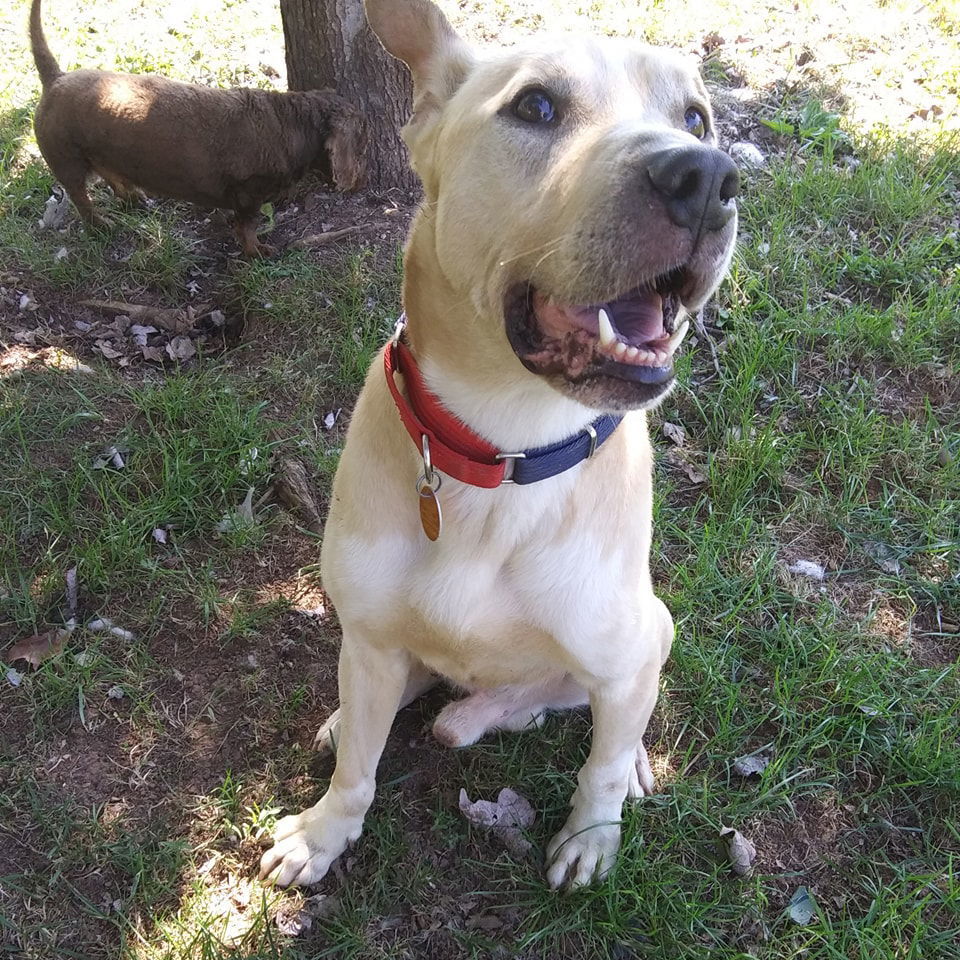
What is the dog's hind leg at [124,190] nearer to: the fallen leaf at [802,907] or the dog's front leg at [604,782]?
the dog's front leg at [604,782]

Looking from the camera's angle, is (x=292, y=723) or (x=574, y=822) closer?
(x=574, y=822)

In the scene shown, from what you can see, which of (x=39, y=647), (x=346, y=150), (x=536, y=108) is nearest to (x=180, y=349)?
(x=346, y=150)

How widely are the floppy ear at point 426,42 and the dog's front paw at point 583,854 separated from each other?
1974mm

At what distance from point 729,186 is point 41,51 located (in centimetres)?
445

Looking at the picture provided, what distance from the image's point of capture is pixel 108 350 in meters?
3.95

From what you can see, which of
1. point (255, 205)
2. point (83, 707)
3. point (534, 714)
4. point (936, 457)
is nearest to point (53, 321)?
point (255, 205)

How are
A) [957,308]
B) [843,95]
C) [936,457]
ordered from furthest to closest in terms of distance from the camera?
[843,95] → [957,308] → [936,457]

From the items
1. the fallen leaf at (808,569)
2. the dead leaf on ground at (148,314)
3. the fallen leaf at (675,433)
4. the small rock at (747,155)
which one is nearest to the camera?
the fallen leaf at (808,569)

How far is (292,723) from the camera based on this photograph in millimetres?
2826

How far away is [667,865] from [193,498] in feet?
7.03

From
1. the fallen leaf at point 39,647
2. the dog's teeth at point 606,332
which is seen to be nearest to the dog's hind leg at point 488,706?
the dog's teeth at point 606,332

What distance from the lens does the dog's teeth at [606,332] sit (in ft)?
5.19

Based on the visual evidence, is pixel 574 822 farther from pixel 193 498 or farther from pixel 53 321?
pixel 53 321

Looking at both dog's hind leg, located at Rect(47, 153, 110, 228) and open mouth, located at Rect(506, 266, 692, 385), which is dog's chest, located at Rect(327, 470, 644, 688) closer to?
open mouth, located at Rect(506, 266, 692, 385)
